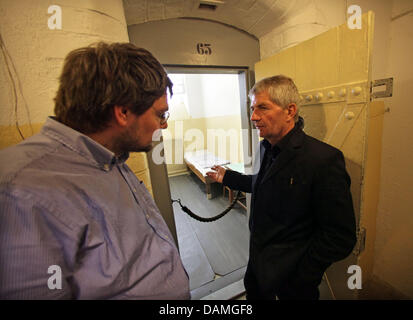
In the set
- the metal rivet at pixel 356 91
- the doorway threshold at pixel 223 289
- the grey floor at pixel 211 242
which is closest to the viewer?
the metal rivet at pixel 356 91

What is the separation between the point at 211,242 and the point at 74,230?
232 cm

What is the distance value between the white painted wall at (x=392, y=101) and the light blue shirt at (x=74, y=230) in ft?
5.48

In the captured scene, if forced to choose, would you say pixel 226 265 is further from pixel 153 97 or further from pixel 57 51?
pixel 57 51

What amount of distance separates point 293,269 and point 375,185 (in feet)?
3.47

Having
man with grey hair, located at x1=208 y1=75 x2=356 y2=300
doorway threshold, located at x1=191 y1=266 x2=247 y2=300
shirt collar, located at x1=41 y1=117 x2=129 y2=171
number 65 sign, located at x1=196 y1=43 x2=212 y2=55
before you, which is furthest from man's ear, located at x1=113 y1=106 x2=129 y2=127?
doorway threshold, located at x1=191 y1=266 x2=247 y2=300

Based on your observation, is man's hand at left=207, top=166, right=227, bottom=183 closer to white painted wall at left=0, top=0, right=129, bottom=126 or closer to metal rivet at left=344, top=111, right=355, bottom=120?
metal rivet at left=344, top=111, right=355, bottom=120

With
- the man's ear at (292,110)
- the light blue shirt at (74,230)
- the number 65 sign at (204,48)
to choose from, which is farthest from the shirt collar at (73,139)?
the number 65 sign at (204,48)

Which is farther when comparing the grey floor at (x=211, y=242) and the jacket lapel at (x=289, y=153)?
the grey floor at (x=211, y=242)

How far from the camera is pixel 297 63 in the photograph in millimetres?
1229

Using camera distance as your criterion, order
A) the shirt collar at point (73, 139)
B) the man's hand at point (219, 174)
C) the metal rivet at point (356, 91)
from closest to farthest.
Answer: the shirt collar at point (73, 139)
the metal rivet at point (356, 91)
the man's hand at point (219, 174)

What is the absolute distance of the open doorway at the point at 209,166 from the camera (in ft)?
6.28

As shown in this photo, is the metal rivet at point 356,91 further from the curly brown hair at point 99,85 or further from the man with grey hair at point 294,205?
the curly brown hair at point 99,85

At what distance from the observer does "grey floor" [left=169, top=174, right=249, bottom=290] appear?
6.63 ft

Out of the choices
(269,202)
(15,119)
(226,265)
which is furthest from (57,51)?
(226,265)
